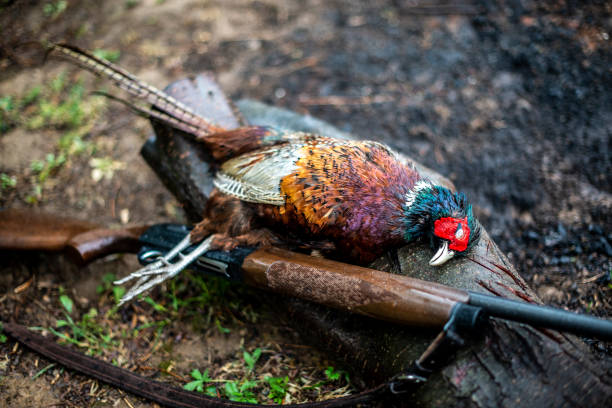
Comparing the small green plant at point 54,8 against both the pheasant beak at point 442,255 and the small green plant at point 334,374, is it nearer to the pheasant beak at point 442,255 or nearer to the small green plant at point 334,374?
the small green plant at point 334,374

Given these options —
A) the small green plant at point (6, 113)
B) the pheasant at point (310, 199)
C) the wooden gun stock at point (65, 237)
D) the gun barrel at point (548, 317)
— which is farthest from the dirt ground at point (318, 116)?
the gun barrel at point (548, 317)

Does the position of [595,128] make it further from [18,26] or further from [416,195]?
[18,26]

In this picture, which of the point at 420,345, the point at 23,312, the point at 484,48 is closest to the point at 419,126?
the point at 484,48

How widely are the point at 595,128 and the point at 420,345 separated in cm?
295

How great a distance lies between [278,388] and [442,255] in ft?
3.92

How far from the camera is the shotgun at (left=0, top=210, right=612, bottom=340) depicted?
1553mm

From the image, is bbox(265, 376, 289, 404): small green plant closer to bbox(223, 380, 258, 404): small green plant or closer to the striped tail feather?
bbox(223, 380, 258, 404): small green plant

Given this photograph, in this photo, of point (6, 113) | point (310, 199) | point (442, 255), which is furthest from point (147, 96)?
point (6, 113)

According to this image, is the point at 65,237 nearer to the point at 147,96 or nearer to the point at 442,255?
the point at 147,96

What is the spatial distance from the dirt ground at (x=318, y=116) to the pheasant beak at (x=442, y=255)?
0.93m

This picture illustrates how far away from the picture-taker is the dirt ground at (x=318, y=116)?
8.57 ft

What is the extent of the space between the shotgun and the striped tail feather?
2.38 feet

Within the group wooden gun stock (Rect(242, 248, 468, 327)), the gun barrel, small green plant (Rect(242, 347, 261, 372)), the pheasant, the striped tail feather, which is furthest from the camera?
the striped tail feather

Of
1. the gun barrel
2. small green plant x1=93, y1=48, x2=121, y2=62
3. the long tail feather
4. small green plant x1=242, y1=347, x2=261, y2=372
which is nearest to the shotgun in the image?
the gun barrel
